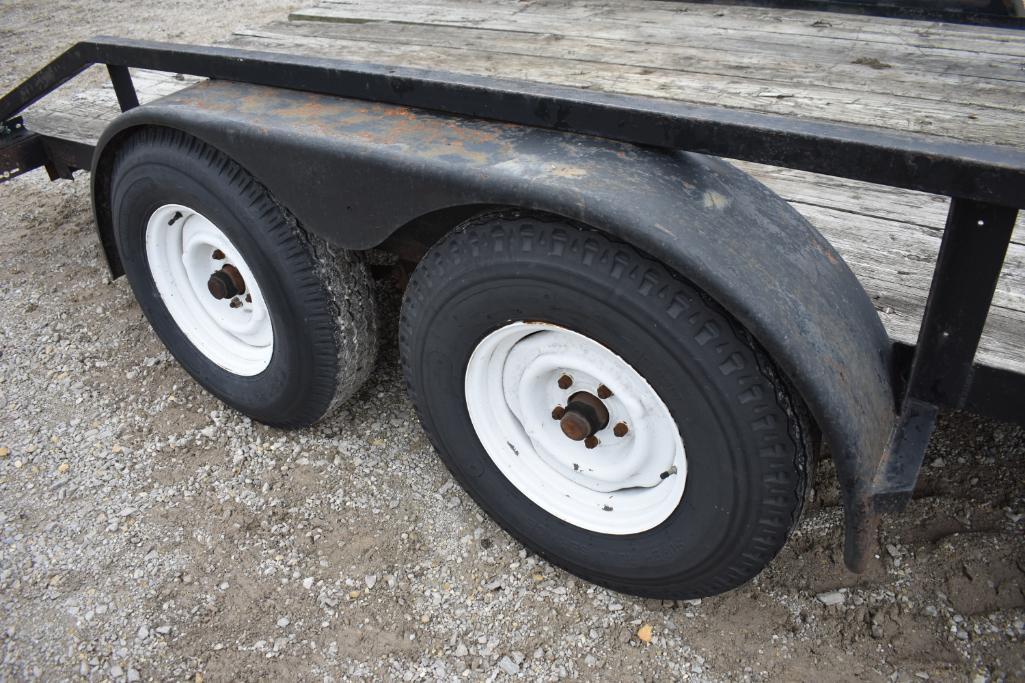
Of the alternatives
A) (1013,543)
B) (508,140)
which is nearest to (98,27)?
(508,140)

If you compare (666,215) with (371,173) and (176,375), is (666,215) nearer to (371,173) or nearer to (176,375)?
(371,173)

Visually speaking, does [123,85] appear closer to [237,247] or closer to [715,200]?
[237,247]

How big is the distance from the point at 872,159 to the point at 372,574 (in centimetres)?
157

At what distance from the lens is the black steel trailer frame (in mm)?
1192

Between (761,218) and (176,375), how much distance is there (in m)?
2.14

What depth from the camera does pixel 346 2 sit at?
10.1 feet

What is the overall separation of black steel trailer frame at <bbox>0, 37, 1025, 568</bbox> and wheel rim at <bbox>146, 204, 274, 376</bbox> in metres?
0.54

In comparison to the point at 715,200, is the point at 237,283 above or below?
below

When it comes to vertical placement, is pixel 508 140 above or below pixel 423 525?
above

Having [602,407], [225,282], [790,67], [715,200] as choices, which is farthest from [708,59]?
[225,282]

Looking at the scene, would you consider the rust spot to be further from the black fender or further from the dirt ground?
the dirt ground

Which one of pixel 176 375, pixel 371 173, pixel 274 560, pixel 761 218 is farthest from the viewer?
pixel 176 375

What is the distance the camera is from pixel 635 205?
→ 55.7 inches

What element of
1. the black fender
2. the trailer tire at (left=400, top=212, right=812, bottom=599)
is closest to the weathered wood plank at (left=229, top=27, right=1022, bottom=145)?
the black fender
